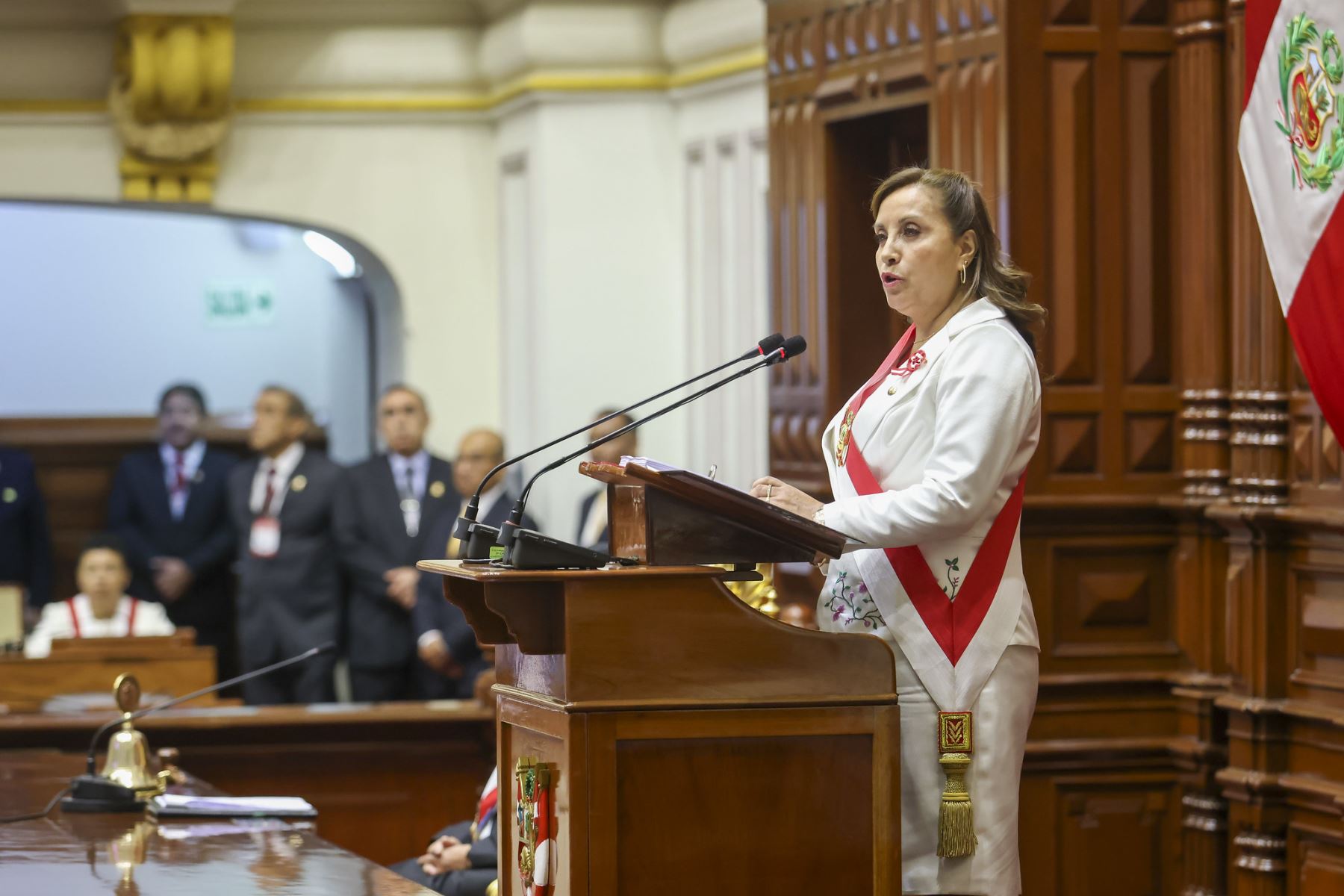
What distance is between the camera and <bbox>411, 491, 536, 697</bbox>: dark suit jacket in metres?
6.88

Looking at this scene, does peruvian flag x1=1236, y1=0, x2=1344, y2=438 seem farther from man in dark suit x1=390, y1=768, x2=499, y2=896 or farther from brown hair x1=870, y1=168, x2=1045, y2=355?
man in dark suit x1=390, y1=768, x2=499, y2=896

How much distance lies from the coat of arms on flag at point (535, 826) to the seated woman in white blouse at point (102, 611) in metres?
4.18

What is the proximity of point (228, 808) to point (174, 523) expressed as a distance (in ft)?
15.6

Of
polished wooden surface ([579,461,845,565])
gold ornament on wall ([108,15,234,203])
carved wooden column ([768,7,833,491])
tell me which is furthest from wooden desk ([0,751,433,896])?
gold ornament on wall ([108,15,234,203])

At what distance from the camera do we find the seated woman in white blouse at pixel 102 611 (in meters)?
7.04

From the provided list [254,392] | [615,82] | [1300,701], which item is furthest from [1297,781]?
[254,392]

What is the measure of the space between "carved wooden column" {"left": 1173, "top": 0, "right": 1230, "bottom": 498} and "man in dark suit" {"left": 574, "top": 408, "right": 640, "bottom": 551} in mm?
2440

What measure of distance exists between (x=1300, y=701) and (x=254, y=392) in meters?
8.49

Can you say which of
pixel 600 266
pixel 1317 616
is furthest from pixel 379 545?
pixel 1317 616

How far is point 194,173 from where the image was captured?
8625 millimetres

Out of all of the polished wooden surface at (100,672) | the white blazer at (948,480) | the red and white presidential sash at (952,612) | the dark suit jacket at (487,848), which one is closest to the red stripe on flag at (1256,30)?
the white blazer at (948,480)

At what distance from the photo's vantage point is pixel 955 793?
3.18 m

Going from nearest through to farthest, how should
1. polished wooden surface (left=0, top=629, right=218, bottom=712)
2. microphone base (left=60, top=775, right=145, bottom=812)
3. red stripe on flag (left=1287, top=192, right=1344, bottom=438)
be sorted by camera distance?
red stripe on flag (left=1287, top=192, right=1344, bottom=438) < microphone base (left=60, top=775, right=145, bottom=812) < polished wooden surface (left=0, top=629, right=218, bottom=712)

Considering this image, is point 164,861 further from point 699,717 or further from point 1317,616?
point 1317,616
